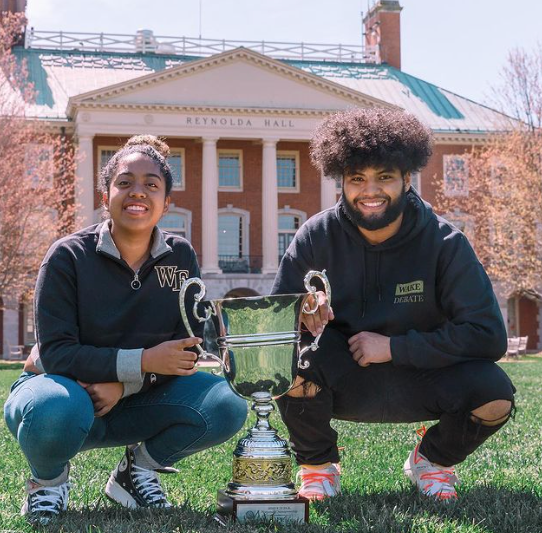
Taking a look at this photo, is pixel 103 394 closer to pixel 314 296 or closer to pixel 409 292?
pixel 314 296

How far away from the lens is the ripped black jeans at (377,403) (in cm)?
394

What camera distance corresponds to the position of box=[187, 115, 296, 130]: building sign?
39.5 m

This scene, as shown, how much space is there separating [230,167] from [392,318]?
38566 mm

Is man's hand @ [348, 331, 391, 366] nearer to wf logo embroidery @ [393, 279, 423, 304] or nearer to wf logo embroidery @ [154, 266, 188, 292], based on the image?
wf logo embroidery @ [393, 279, 423, 304]

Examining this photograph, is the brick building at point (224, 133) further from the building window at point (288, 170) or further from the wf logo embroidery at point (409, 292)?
the wf logo embroidery at point (409, 292)

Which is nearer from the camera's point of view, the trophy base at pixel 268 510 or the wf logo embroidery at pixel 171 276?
the trophy base at pixel 268 510

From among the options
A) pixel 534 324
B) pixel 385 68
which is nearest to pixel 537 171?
pixel 534 324

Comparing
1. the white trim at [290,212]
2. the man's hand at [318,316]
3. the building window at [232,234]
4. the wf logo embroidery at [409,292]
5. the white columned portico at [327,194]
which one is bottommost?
the man's hand at [318,316]

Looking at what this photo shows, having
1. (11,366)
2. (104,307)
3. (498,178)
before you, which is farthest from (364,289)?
(498,178)

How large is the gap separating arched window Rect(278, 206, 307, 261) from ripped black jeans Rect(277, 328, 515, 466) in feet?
124

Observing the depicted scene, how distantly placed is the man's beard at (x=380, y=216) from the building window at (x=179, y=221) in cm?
3675

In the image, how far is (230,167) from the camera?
42250mm

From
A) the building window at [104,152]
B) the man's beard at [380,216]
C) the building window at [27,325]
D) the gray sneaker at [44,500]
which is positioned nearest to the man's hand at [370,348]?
the man's beard at [380,216]

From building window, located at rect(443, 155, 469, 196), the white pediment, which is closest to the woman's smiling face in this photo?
building window, located at rect(443, 155, 469, 196)
